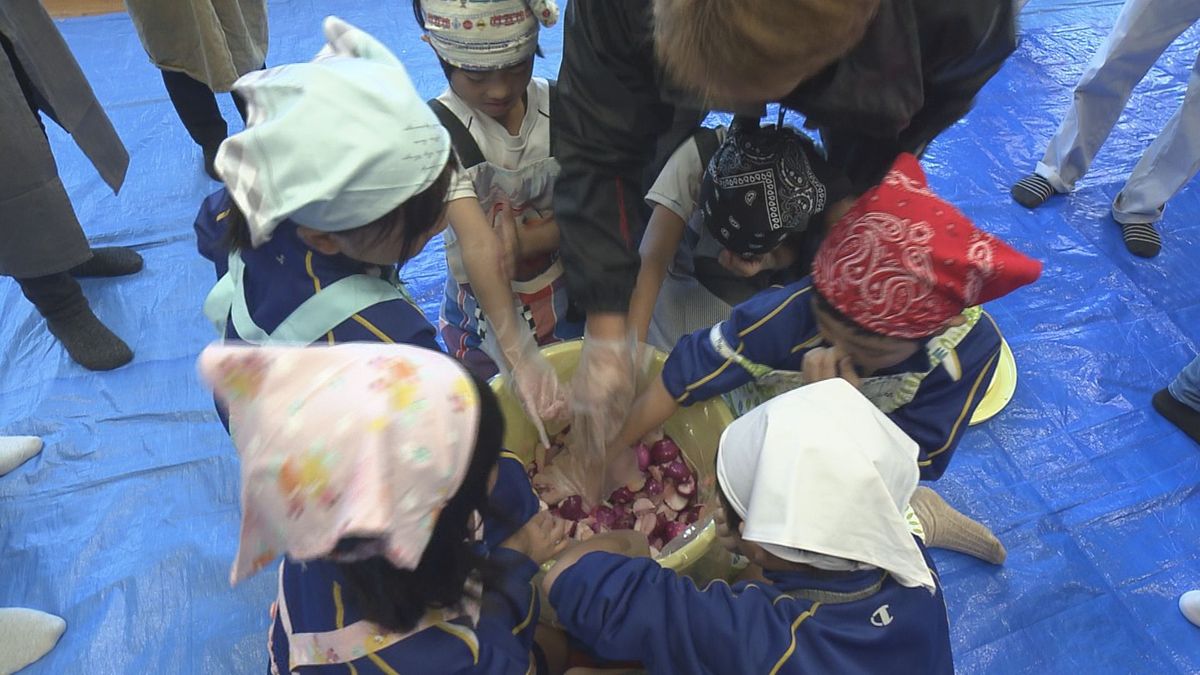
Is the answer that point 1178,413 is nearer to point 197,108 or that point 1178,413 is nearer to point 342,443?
point 342,443

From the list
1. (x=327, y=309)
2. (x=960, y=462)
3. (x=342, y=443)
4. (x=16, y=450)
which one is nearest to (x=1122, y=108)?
(x=960, y=462)

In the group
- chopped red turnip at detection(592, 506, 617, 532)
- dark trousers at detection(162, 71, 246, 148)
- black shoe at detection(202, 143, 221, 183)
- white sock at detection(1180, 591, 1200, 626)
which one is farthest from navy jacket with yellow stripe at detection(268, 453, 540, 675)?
black shoe at detection(202, 143, 221, 183)

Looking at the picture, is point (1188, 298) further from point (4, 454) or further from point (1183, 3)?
point (4, 454)

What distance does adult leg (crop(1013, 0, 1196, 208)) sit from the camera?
5.63ft

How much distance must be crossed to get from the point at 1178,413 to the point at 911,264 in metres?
1.07

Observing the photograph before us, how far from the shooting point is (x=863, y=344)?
3.05 feet

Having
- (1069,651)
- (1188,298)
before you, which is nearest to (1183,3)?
(1188,298)

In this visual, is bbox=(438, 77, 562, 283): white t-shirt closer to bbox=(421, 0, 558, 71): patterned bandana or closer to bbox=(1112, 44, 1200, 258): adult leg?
bbox=(421, 0, 558, 71): patterned bandana

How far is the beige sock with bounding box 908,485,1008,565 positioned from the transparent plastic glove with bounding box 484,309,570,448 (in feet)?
2.10

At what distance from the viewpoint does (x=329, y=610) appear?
2.37ft

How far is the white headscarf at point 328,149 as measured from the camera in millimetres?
781

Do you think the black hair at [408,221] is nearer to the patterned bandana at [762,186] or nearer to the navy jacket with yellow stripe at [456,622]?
the navy jacket with yellow stripe at [456,622]

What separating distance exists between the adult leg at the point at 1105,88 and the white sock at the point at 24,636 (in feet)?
7.55

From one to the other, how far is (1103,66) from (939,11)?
125 cm
